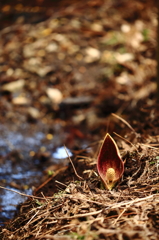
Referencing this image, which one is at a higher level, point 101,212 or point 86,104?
point 101,212

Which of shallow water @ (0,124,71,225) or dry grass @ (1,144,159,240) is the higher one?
dry grass @ (1,144,159,240)

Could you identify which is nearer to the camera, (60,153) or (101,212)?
(101,212)

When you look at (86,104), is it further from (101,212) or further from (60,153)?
(101,212)

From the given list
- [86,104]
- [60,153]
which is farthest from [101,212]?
[86,104]

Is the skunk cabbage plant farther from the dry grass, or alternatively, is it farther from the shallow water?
the shallow water

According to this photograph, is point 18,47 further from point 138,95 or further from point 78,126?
point 138,95

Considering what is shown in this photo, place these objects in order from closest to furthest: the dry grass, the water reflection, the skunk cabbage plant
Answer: the dry grass → the skunk cabbage plant → the water reflection

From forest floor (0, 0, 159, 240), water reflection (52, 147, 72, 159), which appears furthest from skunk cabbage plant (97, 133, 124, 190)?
water reflection (52, 147, 72, 159)
